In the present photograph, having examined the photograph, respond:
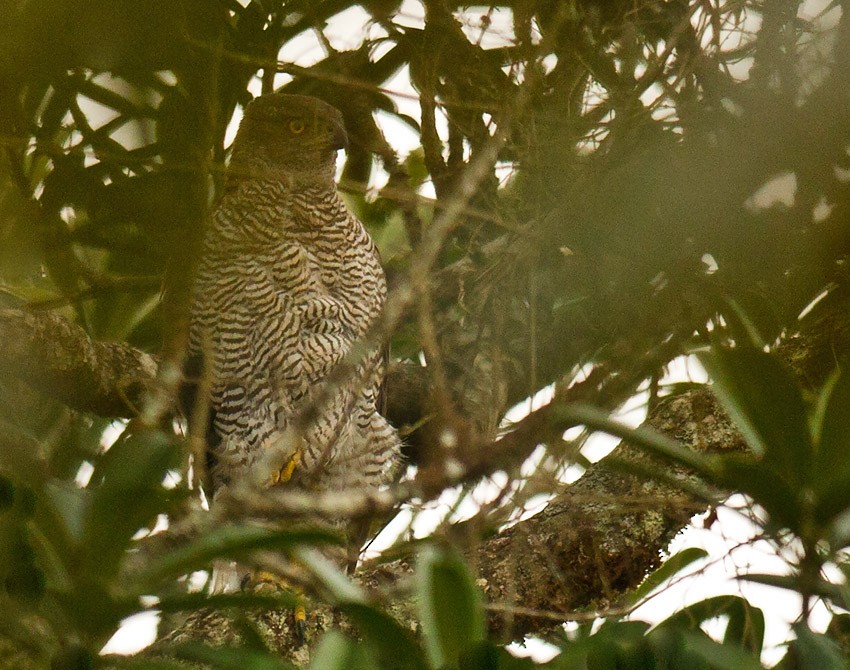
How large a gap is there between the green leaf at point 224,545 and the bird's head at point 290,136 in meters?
2.19

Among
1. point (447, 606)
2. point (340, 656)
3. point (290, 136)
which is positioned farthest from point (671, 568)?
point (290, 136)

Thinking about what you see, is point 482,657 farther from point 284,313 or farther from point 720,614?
point 284,313

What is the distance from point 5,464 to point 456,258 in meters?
2.41

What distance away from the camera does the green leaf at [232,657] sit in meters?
1.53

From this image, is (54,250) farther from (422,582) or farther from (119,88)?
(422,582)

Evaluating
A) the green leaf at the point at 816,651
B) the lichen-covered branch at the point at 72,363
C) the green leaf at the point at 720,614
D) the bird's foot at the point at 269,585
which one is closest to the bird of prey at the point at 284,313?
the bird's foot at the point at 269,585

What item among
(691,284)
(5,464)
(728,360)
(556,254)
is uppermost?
(556,254)

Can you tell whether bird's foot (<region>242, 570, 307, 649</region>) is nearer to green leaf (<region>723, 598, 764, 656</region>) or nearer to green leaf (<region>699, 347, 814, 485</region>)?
green leaf (<region>723, 598, 764, 656</region>)

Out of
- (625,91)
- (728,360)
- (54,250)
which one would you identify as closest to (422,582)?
(728,360)

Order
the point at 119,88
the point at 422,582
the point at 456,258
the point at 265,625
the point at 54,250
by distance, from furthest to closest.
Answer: the point at 456,258
the point at 119,88
the point at 54,250
the point at 265,625
the point at 422,582

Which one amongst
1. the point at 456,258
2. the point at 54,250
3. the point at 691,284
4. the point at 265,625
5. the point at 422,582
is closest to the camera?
the point at 422,582

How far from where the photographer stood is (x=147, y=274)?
3588 mm

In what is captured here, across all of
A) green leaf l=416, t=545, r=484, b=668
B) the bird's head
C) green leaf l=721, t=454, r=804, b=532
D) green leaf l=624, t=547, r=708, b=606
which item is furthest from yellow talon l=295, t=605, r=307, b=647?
the bird's head

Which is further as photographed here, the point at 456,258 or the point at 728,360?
the point at 456,258
